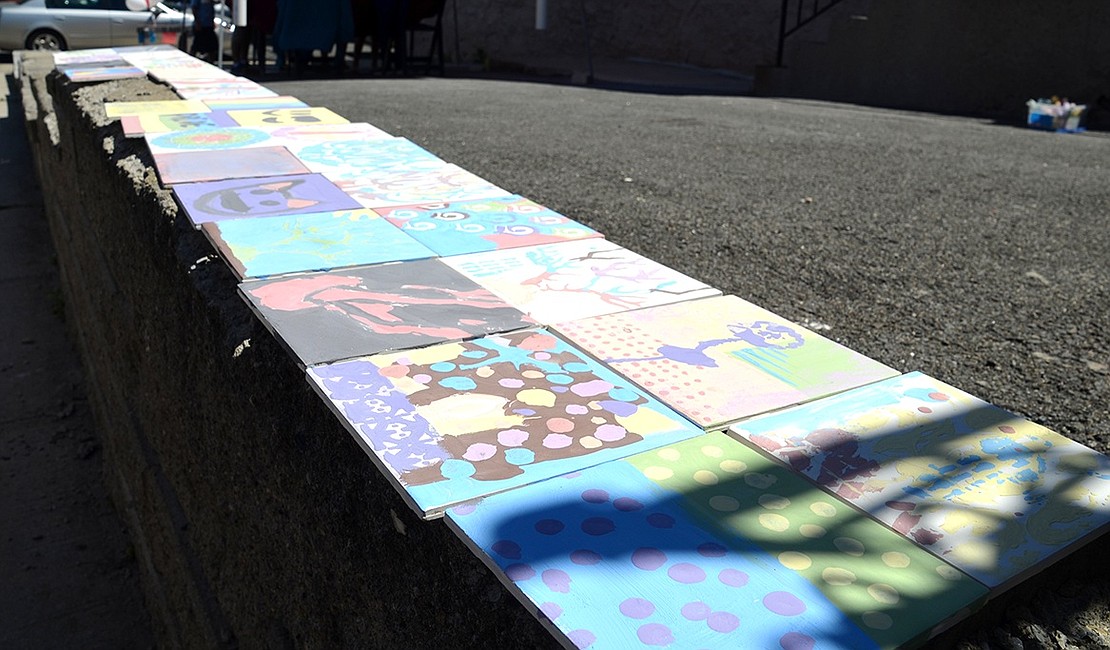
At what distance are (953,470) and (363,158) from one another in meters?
2.29

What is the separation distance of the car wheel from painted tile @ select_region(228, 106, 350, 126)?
1406 centimetres

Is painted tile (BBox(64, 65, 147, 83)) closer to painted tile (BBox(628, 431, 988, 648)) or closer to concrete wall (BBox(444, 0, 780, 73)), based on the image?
painted tile (BBox(628, 431, 988, 648))

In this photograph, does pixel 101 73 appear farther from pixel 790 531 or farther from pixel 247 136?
pixel 790 531

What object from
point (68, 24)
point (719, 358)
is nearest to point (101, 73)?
point (719, 358)

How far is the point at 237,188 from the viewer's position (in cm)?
246

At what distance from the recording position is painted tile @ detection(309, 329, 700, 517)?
1.11 m

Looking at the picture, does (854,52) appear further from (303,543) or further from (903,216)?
(303,543)

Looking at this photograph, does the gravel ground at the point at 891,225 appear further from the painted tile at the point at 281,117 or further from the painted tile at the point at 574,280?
the painted tile at the point at 281,117

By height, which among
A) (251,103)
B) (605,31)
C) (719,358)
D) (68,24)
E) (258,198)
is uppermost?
(605,31)

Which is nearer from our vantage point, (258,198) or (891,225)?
(258,198)

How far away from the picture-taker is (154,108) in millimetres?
3699

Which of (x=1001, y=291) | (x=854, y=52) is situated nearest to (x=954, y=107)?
(x=854, y=52)

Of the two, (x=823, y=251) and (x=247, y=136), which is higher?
(x=247, y=136)

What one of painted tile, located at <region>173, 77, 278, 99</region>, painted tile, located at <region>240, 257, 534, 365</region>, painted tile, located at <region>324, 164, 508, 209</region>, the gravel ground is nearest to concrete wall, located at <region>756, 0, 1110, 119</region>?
the gravel ground
